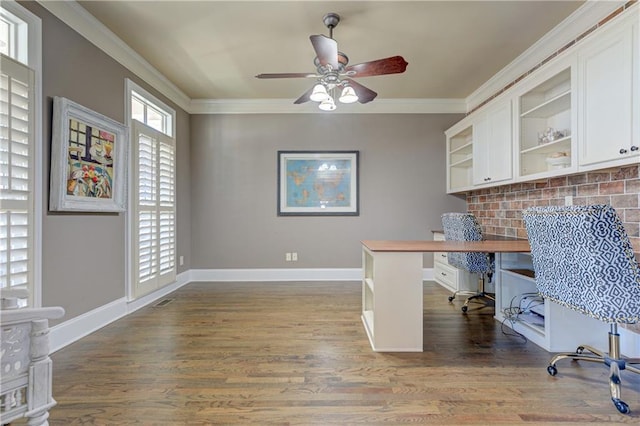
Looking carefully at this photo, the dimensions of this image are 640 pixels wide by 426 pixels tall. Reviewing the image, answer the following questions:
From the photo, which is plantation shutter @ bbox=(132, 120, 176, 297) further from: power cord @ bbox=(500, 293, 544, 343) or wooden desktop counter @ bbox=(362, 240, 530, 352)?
power cord @ bbox=(500, 293, 544, 343)

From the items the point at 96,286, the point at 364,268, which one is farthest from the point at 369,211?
the point at 96,286

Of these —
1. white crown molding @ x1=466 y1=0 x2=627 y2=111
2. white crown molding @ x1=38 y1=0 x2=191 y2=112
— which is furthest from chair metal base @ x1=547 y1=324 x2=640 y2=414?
white crown molding @ x1=38 y1=0 x2=191 y2=112

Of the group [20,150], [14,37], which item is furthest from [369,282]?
[14,37]

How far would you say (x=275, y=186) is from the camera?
4527 mm

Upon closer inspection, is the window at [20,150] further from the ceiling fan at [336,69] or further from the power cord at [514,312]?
the power cord at [514,312]

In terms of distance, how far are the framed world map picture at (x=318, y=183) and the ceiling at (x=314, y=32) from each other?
44.3 inches

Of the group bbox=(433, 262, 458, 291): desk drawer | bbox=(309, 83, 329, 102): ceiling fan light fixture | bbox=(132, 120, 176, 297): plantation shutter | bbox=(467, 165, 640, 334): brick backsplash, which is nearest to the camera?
bbox=(467, 165, 640, 334): brick backsplash

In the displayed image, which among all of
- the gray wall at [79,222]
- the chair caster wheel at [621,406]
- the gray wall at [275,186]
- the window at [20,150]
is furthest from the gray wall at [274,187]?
the chair caster wheel at [621,406]

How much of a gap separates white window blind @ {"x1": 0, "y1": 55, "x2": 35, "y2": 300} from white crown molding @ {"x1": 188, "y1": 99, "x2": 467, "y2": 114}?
253 centimetres

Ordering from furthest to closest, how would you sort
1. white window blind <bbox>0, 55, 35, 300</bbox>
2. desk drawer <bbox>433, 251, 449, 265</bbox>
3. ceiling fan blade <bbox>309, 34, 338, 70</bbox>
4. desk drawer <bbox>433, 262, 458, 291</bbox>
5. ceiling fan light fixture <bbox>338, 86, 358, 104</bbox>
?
desk drawer <bbox>433, 251, 449, 265</bbox> → desk drawer <bbox>433, 262, 458, 291</bbox> → ceiling fan light fixture <bbox>338, 86, 358, 104</bbox> → ceiling fan blade <bbox>309, 34, 338, 70</bbox> → white window blind <bbox>0, 55, 35, 300</bbox>

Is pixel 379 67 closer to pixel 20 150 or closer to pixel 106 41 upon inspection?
pixel 106 41

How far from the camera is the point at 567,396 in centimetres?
170

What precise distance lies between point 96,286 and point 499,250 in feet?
10.9

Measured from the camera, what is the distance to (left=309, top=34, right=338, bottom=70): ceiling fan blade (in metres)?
2.03
